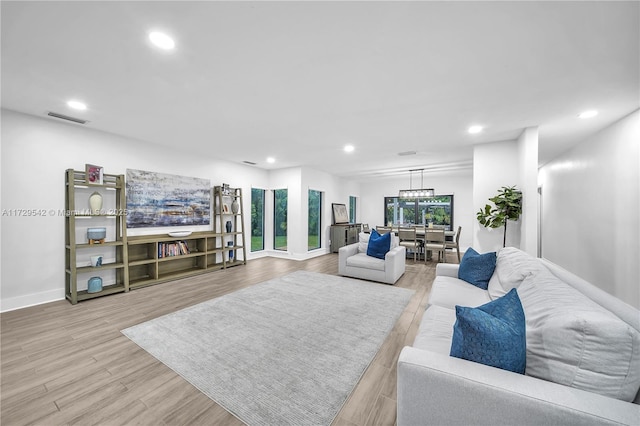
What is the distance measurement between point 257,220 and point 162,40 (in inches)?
229

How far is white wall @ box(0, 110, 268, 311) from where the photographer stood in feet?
10.7

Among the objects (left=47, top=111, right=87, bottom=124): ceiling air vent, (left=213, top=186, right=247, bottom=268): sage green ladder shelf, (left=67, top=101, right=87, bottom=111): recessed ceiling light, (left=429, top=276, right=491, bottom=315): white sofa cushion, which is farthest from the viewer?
(left=213, top=186, right=247, bottom=268): sage green ladder shelf

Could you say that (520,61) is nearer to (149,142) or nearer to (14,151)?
(149,142)

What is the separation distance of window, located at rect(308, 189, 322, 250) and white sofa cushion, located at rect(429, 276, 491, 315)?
206 inches

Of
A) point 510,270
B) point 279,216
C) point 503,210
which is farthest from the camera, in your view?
point 279,216

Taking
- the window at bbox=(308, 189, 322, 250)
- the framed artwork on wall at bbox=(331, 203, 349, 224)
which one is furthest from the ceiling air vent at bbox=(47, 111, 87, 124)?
the framed artwork on wall at bbox=(331, 203, 349, 224)

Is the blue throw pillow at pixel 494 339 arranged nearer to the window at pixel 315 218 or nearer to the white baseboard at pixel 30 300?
the white baseboard at pixel 30 300

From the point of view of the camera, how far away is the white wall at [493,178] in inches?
169

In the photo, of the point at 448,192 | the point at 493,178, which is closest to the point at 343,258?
the point at 493,178

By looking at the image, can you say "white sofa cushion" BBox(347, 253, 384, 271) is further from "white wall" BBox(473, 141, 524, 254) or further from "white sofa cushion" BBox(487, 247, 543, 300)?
"white sofa cushion" BBox(487, 247, 543, 300)

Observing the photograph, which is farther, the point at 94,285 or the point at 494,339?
the point at 94,285

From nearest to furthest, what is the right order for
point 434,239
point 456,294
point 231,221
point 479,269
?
point 456,294 < point 479,269 < point 231,221 < point 434,239

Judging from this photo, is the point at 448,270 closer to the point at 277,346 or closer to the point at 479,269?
the point at 479,269

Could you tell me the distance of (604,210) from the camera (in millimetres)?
3723
